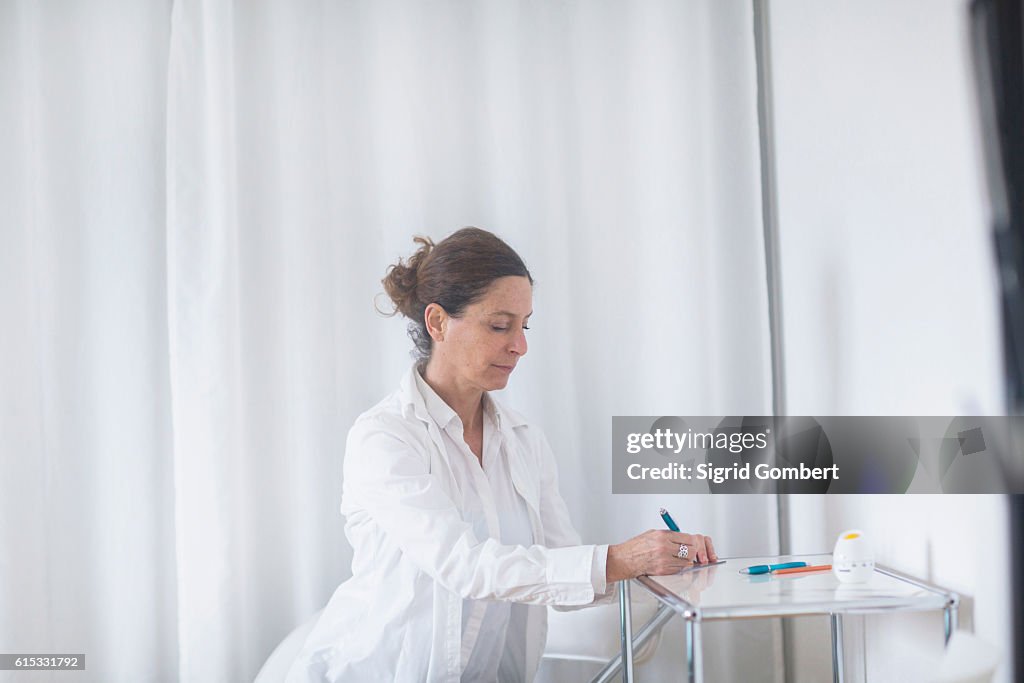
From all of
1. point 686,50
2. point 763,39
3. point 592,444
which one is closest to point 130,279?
point 592,444

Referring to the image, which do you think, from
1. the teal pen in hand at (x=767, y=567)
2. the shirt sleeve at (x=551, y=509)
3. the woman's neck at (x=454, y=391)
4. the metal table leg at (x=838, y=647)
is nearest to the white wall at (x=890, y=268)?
the metal table leg at (x=838, y=647)

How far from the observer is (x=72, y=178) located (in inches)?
67.3

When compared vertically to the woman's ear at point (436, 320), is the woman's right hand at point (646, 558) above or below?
below

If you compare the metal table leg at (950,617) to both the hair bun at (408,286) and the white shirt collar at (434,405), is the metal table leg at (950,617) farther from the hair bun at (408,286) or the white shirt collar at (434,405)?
the hair bun at (408,286)

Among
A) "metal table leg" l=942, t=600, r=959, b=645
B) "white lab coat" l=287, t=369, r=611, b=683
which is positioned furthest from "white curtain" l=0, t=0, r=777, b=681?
"metal table leg" l=942, t=600, r=959, b=645

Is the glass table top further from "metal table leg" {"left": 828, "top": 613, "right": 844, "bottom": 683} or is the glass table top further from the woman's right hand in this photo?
"metal table leg" {"left": 828, "top": 613, "right": 844, "bottom": 683}

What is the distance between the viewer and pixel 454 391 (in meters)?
1.50

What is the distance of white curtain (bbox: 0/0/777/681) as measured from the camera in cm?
168

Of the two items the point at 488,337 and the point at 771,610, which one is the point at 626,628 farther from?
the point at 488,337

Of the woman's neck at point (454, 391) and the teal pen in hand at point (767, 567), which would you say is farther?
the woman's neck at point (454, 391)

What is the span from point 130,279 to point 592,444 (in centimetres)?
101

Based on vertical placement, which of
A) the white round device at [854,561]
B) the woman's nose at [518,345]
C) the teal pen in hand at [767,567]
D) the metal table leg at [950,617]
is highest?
the woman's nose at [518,345]

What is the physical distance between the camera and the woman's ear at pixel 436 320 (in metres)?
1.47

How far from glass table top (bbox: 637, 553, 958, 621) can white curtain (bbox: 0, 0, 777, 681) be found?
528mm
